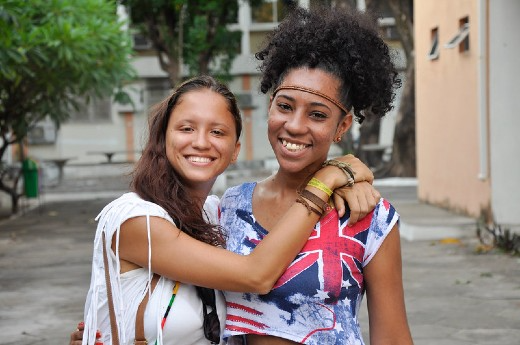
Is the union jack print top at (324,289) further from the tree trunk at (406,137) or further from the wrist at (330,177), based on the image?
the tree trunk at (406,137)

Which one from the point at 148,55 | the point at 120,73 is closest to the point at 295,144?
the point at 120,73

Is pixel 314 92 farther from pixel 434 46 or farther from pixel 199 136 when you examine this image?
pixel 434 46

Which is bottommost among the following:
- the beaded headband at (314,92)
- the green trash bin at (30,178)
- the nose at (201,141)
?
the green trash bin at (30,178)

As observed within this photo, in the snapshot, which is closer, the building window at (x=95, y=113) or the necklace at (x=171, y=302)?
the necklace at (x=171, y=302)

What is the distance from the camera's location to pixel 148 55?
37.1m

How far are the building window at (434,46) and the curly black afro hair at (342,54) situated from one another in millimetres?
13723

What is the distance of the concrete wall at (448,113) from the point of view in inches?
542

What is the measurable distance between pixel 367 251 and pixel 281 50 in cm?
66

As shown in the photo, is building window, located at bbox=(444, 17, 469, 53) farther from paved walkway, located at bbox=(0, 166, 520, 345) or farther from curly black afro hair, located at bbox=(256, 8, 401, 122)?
curly black afro hair, located at bbox=(256, 8, 401, 122)

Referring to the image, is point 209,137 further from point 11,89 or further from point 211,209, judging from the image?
point 11,89

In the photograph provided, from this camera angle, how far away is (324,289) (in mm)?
2713

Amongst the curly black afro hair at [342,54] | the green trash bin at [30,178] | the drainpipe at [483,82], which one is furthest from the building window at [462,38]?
the curly black afro hair at [342,54]

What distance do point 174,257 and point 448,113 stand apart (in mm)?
13322

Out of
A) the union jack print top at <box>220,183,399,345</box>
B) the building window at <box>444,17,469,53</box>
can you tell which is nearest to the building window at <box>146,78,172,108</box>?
the building window at <box>444,17,469,53</box>
